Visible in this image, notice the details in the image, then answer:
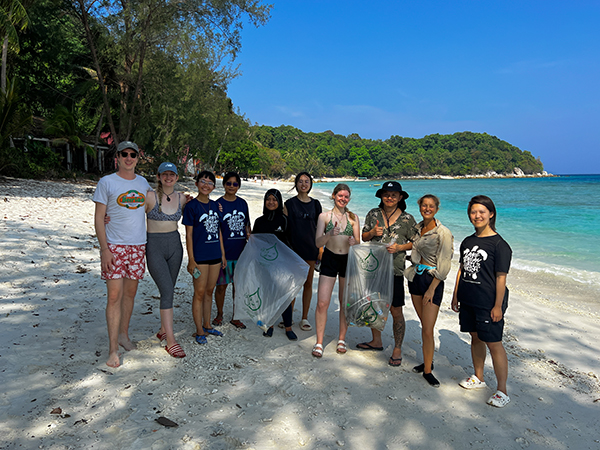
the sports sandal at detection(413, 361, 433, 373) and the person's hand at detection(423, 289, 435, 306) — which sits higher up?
the person's hand at detection(423, 289, 435, 306)

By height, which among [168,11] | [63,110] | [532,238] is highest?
[168,11]

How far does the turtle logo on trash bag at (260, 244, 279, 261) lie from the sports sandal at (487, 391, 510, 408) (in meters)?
2.43

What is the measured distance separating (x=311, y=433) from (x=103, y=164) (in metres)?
30.0

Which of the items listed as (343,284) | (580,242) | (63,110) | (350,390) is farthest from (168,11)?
(580,242)

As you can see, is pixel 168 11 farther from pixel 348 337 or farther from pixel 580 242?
pixel 580 242

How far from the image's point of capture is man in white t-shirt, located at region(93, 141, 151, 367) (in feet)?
10.5

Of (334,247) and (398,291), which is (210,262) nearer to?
(334,247)

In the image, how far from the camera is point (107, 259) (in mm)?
3201

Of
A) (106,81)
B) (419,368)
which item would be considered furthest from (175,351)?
(106,81)

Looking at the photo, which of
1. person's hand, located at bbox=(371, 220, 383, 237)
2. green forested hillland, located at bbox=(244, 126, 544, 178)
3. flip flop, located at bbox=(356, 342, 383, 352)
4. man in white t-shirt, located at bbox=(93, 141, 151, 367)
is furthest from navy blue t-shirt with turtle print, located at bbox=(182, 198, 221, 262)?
green forested hillland, located at bbox=(244, 126, 544, 178)

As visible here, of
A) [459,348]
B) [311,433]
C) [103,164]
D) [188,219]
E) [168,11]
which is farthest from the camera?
[103,164]

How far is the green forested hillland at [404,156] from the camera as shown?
146m

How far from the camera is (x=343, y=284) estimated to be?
3936mm

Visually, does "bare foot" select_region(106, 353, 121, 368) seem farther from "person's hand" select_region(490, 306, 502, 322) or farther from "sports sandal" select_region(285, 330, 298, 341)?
"person's hand" select_region(490, 306, 502, 322)
